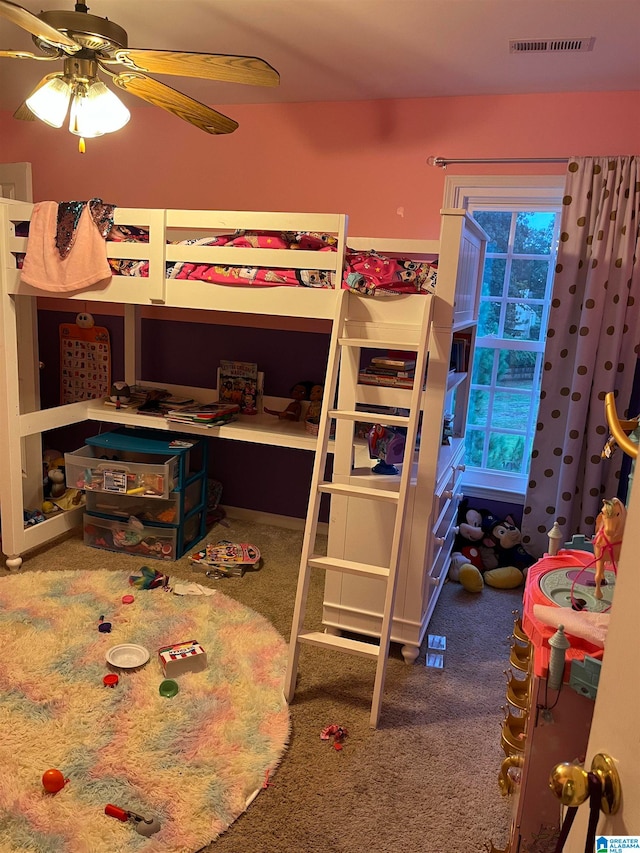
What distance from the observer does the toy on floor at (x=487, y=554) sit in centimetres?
336

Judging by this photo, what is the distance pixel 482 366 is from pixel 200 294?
181 cm

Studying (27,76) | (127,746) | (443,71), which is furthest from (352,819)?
(27,76)

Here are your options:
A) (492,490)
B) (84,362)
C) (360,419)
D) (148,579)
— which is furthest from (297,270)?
(84,362)

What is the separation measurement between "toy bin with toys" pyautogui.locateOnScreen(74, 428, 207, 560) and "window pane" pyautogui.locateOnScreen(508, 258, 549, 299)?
2.02m

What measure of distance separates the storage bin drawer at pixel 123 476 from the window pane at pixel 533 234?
7.38 feet

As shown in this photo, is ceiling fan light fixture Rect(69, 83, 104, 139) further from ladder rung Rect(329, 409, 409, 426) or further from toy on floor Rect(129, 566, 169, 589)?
toy on floor Rect(129, 566, 169, 589)

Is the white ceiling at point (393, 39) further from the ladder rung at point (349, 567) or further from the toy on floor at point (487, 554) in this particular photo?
the toy on floor at point (487, 554)

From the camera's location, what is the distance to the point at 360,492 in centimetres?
229

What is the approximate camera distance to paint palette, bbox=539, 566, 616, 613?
4.45 ft

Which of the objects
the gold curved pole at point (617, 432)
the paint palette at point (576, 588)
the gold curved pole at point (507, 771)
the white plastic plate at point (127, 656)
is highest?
the gold curved pole at point (617, 432)

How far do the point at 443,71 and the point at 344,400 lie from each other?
5.60ft

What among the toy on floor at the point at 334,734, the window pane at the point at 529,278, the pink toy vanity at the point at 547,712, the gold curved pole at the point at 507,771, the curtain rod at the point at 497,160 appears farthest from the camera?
the window pane at the point at 529,278

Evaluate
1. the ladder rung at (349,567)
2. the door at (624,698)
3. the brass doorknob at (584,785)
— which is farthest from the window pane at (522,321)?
the brass doorknob at (584,785)

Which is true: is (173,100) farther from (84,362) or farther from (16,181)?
(84,362)
